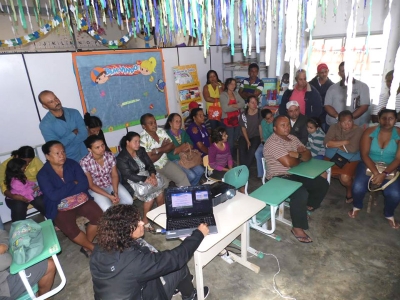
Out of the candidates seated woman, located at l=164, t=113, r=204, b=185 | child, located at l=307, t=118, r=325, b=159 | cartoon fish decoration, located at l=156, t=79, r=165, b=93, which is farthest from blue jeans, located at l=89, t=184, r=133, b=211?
child, located at l=307, t=118, r=325, b=159

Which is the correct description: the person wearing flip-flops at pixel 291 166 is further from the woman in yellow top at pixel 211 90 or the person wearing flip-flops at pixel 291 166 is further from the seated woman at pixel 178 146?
the woman in yellow top at pixel 211 90

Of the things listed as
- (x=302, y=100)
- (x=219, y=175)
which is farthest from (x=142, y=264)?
(x=302, y=100)

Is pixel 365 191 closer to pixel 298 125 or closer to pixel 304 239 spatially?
pixel 304 239

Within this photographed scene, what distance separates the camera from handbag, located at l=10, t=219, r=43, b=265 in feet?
6.57

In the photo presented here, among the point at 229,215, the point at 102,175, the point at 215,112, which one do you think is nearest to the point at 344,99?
the point at 215,112

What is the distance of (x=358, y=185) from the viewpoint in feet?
11.7

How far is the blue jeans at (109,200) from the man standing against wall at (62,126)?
28.1 inches

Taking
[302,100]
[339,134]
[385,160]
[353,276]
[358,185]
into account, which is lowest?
[353,276]

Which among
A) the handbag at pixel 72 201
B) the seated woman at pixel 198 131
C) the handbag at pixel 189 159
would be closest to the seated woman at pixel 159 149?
the handbag at pixel 189 159

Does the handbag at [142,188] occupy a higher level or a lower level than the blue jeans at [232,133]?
lower

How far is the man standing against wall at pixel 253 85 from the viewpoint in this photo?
18.8 feet

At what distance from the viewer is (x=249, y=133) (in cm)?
499

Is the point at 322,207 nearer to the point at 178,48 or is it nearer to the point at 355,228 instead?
the point at 355,228

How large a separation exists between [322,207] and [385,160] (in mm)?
1067
